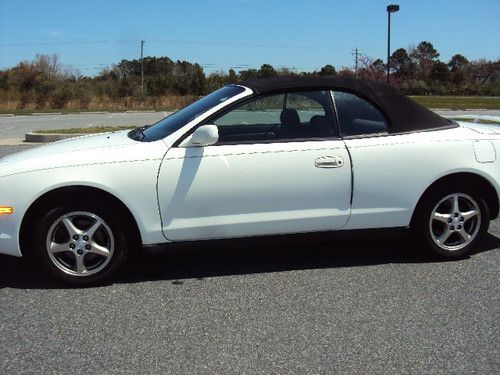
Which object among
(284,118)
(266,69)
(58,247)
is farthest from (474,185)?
(266,69)

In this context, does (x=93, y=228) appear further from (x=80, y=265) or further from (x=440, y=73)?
(x=440, y=73)

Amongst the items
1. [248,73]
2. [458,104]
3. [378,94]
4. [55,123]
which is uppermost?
[248,73]

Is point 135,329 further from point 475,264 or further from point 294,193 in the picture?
point 475,264

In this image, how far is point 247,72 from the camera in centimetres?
4766

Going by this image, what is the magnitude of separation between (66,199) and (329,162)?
1.97 metres

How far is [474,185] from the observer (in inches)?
177

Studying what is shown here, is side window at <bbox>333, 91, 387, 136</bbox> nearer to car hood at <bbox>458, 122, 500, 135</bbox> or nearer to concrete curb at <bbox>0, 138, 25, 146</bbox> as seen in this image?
car hood at <bbox>458, 122, 500, 135</bbox>

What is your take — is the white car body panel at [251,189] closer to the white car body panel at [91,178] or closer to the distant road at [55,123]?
the white car body panel at [91,178]

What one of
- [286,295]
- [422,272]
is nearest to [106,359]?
[286,295]

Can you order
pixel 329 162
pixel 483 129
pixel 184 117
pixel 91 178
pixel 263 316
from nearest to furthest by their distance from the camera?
→ pixel 263 316 → pixel 91 178 → pixel 329 162 → pixel 184 117 → pixel 483 129

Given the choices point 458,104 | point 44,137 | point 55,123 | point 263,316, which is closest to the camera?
Result: point 263,316

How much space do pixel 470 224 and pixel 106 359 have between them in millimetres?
3165

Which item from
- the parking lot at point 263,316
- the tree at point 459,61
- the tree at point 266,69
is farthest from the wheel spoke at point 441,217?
the tree at point 459,61

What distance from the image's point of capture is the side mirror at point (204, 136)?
12.8 ft
